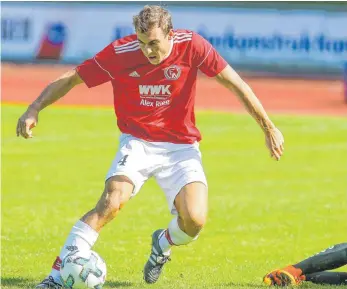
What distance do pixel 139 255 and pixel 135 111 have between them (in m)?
2.49

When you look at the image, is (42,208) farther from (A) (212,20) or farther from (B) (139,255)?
(A) (212,20)

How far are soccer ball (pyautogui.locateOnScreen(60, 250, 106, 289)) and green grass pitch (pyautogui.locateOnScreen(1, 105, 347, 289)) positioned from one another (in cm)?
71

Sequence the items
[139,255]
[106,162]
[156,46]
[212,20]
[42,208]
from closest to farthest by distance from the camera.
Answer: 1. [156,46]
2. [139,255]
3. [42,208]
4. [106,162]
5. [212,20]

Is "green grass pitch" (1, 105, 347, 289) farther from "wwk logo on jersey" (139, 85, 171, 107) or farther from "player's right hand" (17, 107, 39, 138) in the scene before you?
"wwk logo on jersey" (139, 85, 171, 107)

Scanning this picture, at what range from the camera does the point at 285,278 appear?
8.68 metres

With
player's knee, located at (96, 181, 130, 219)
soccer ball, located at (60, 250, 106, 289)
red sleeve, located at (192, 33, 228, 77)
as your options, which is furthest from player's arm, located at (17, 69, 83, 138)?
soccer ball, located at (60, 250, 106, 289)

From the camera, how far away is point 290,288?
27.9ft

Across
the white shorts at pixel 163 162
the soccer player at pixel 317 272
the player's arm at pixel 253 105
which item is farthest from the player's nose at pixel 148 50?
the soccer player at pixel 317 272

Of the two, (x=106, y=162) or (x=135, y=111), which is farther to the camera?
(x=106, y=162)

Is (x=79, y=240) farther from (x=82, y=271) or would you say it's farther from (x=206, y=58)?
(x=206, y=58)

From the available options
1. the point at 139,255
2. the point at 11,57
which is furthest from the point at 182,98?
the point at 11,57

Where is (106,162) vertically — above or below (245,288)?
below

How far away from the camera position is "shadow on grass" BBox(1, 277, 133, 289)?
28.6 feet

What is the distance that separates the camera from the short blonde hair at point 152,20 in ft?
27.2
